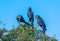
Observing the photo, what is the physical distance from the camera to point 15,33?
452 inches

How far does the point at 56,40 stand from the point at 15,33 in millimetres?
1942

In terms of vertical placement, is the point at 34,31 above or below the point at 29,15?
below

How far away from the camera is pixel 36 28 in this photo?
12.0 meters

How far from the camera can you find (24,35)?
11.0 meters

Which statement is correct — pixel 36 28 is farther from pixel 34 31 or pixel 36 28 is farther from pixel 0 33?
pixel 0 33

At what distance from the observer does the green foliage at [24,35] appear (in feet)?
36.1

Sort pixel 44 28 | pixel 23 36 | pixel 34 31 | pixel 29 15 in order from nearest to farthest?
pixel 23 36 → pixel 34 31 → pixel 44 28 → pixel 29 15

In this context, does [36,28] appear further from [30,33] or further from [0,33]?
[0,33]

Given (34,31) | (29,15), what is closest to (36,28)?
(34,31)

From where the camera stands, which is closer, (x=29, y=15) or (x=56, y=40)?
(x=56, y=40)

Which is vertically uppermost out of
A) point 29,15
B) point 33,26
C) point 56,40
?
point 29,15

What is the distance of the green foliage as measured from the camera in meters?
11.0

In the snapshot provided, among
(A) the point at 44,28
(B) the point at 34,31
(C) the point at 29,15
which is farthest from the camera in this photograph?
(C) the point at 29,15

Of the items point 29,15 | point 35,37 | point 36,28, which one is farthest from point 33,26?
point 29,15
